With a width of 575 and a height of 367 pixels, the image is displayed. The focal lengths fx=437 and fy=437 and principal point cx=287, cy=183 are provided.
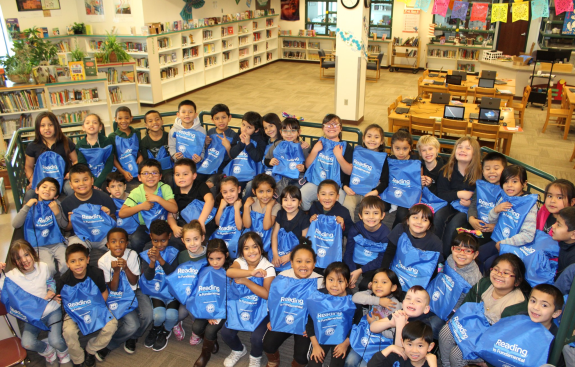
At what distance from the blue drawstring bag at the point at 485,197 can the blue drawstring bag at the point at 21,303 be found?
11.7ft

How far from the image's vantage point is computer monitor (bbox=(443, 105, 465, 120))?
690 centimetres

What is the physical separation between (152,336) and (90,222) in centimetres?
113

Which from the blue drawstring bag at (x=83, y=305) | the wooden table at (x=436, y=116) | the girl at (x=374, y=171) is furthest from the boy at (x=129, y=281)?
the wooden table at (x=436, y=116)

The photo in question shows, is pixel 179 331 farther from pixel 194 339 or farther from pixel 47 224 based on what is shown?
pixel 47 224

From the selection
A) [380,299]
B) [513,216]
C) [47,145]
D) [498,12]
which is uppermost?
[498,12]

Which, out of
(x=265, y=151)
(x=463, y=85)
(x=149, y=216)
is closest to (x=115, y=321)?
(x=149, y=216)

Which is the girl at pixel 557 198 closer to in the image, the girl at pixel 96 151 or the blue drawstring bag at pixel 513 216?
the blue drawstring bag at pixel 513 216

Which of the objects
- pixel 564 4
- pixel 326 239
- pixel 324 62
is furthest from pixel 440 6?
pixel 326 239

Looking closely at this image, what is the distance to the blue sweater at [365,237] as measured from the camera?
3566mm

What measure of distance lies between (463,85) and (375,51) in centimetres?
688

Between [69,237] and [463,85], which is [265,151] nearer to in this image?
[69,237]

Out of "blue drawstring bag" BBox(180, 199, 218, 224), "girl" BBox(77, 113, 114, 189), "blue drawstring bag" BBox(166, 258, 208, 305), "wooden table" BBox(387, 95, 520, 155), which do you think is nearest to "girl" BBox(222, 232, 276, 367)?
"blue drawstring bag" BBox(166, 258, 208, 305)

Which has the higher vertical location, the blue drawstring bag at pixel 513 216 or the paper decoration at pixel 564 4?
the paper decoration at pixel 564 4

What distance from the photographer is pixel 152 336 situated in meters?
3.54
